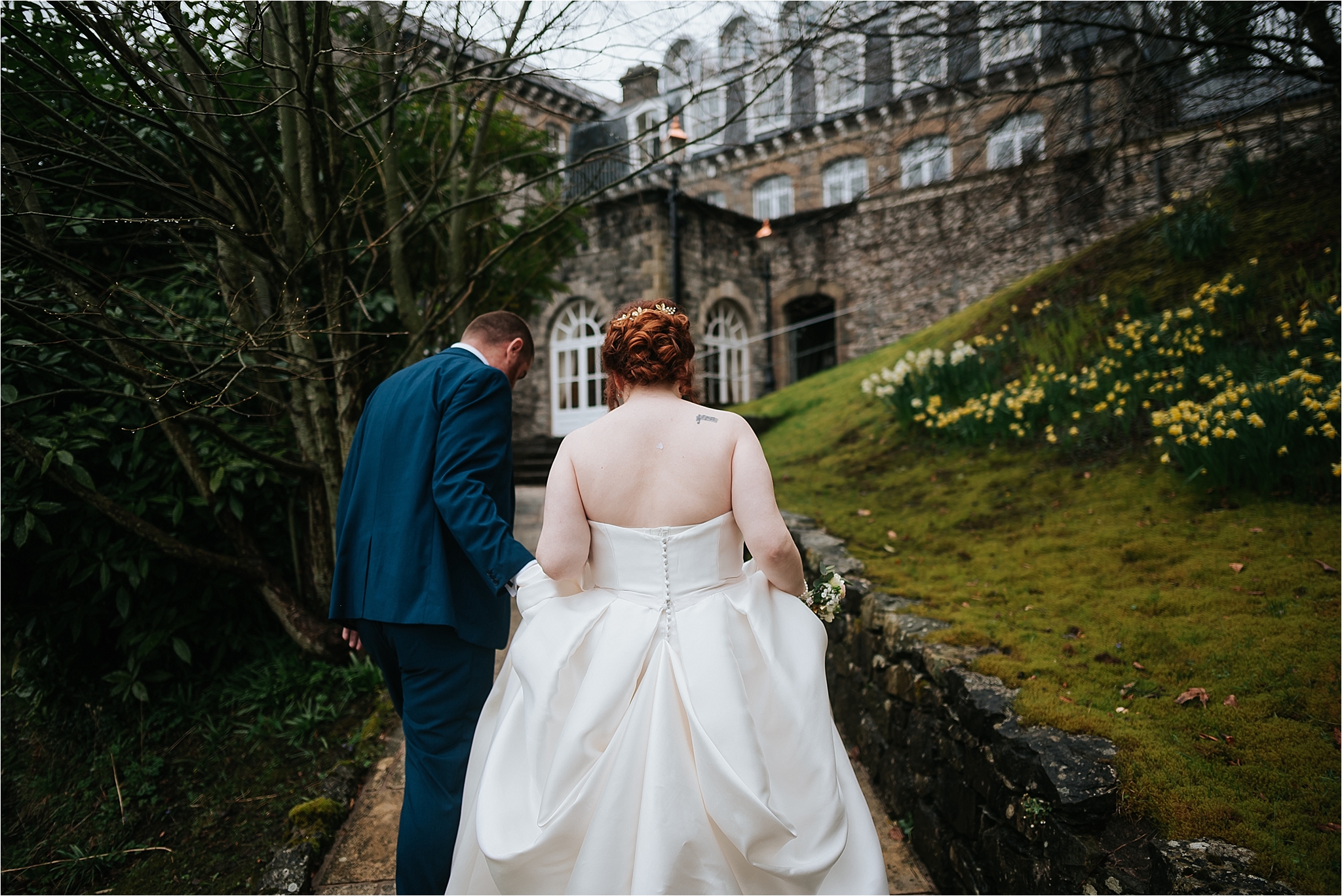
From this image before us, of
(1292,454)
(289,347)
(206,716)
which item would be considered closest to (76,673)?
(206,716)

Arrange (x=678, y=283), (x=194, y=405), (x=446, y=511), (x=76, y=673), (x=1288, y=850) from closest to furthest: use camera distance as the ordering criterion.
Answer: (x=1288, y=850) → (x=446, y=511) → (x=194, y=405) → (x=76, y=673) → (x=678, y=283)

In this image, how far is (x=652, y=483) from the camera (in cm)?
201

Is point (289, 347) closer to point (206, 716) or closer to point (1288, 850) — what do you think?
point (206, 716)

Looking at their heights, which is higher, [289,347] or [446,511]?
[289,347]

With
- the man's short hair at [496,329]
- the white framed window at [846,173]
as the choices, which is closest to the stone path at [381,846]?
the man's short hair at [496,329]

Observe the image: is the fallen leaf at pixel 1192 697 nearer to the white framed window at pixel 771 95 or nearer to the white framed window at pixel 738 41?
the white framed window at pixel 771 95

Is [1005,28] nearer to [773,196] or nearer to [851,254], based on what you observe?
[851,254]

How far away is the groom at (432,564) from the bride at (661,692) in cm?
19

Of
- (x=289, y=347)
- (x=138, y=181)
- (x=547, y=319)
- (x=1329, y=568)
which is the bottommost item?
(x=1329, y=568)

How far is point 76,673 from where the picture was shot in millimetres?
3424

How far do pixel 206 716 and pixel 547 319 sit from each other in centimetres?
1247

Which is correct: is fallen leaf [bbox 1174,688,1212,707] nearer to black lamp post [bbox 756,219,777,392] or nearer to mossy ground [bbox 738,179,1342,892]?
mossy ground [bbox 738,179,1342,892]

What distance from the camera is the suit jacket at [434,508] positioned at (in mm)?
2225

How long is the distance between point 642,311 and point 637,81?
108 inches
